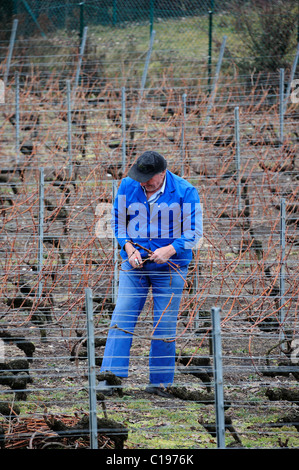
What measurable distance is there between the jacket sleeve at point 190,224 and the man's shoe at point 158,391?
0.86m

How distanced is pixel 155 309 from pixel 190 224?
0.57m

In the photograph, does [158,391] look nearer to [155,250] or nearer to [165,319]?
[165,319]

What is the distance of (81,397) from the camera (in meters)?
4.61

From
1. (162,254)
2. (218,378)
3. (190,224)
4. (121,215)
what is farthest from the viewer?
(121,215)

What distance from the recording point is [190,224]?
14.6 feet

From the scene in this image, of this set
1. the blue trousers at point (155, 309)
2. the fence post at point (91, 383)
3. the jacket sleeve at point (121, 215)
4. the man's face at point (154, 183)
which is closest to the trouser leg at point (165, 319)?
the blue trousers at point (155, 309)

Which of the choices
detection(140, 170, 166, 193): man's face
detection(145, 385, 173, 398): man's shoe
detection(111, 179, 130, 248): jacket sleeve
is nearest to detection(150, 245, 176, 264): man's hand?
detection(111, 179, 130, 248): jacket sleeve

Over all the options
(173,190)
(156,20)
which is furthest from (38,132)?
(173,190)

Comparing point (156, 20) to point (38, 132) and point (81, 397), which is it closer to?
point (38, 132)

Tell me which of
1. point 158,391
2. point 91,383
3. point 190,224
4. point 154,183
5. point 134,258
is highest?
point 154,183

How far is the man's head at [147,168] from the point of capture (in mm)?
4359

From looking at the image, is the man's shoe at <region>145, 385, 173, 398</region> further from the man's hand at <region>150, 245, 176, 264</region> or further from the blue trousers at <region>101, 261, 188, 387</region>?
the man's hand at <region>150, 245, 176, 264</region>

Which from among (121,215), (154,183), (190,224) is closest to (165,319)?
(190,224)
